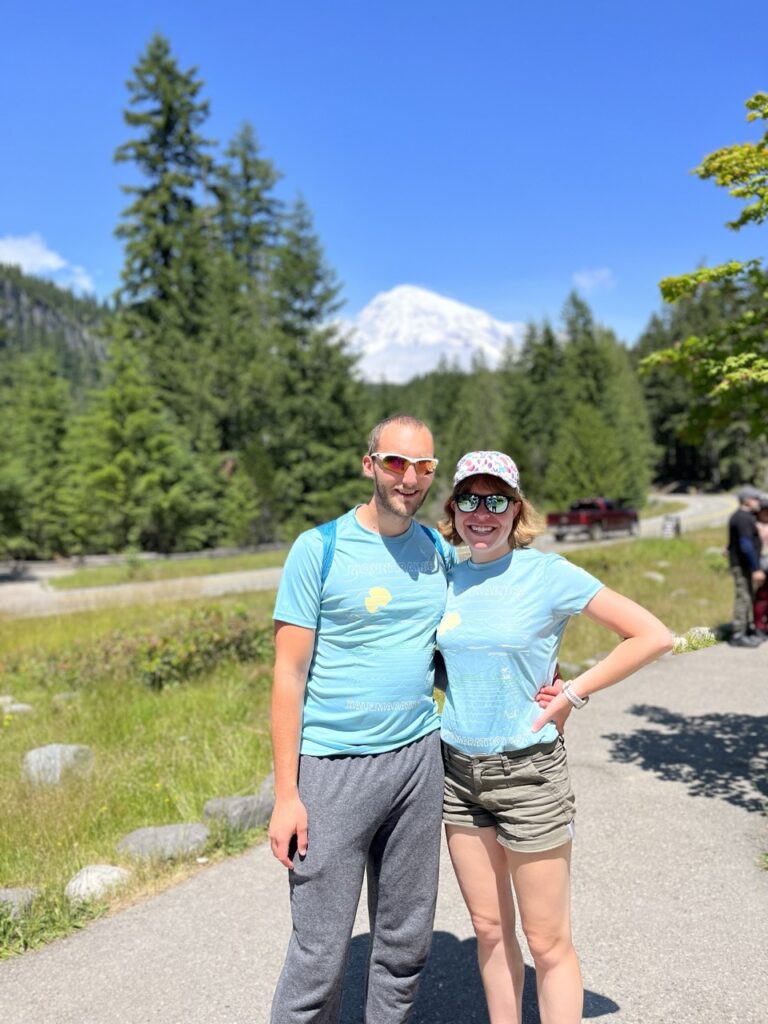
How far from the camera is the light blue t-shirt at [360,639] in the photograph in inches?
90.4

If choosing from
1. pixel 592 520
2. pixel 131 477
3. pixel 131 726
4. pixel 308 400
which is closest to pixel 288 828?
pixel 131 726

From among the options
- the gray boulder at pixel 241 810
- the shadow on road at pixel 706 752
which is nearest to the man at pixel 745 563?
the shadow on road at pixel 706 752

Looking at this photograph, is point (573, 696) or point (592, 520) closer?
point (573, 696)

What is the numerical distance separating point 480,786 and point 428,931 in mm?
498

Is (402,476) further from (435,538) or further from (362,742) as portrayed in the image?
(362,742)

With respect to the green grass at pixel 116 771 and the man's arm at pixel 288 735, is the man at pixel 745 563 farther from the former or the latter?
the man's arm at pixel 288 735

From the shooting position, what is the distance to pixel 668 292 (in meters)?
5.11

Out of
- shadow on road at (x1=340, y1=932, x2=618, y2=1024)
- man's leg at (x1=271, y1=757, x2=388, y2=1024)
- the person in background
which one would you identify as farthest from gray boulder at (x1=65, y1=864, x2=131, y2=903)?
the person in background

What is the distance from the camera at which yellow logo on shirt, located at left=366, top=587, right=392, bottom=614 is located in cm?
230

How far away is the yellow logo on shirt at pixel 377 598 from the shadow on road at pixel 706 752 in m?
3.67

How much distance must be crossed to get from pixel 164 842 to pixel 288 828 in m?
2.62

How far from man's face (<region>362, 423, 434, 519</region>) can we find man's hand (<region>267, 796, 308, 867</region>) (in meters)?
0.90

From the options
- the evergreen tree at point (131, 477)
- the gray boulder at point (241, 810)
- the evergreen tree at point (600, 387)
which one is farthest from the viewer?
the evergreen tree at point (600, 387)

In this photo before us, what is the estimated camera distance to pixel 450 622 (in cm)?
237
